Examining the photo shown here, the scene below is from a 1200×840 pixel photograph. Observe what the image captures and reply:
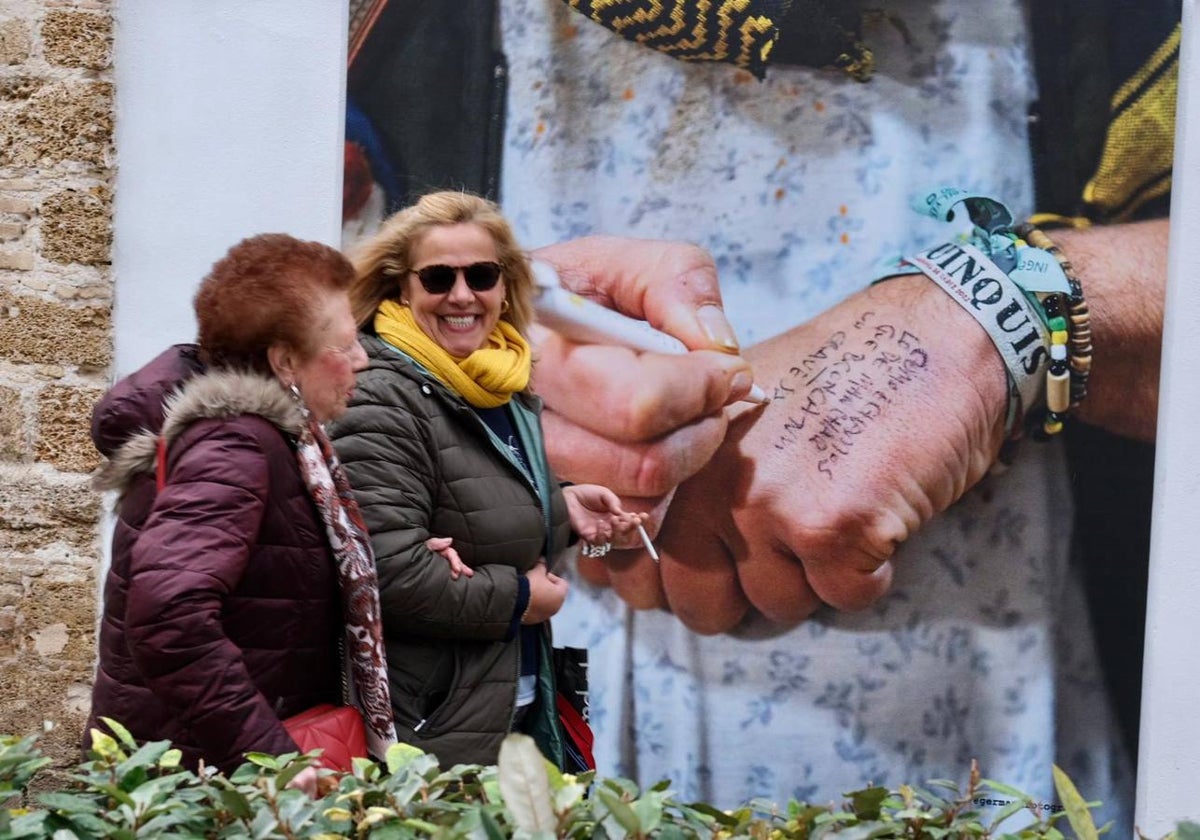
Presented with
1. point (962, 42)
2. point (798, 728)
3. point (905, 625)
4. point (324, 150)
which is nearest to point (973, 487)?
point (905, 625)

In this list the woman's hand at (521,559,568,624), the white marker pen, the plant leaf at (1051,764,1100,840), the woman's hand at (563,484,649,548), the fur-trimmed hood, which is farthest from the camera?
→ the white marker pen

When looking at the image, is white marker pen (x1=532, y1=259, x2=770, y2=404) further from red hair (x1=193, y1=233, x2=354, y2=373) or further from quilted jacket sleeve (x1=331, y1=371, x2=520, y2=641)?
red hair (x1=193, y1=233, x2=354, y2=373)

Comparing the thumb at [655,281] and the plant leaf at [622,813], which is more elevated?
the thumb at [655,281]

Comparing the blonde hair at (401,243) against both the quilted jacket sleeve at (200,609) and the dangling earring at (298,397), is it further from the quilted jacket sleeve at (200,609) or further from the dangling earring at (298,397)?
the quilted jacket sleeve at (200,609)

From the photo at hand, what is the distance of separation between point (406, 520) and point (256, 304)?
0.51m

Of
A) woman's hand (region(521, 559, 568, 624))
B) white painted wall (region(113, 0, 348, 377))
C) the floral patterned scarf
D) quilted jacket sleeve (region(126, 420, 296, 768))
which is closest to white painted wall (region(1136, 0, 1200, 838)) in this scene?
woman's hand (region(521, 559, 568, 624))

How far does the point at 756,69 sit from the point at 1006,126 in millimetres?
748

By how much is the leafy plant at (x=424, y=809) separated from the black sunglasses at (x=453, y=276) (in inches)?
50.8

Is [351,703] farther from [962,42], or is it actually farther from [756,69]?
[962,42]

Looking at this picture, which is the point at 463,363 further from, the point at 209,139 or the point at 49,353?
the point at 49,353

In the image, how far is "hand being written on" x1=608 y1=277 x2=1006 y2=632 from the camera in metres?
4.36

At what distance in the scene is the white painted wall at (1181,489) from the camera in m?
4.23

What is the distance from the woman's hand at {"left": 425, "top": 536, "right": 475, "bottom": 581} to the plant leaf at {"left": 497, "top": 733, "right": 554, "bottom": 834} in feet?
4.08

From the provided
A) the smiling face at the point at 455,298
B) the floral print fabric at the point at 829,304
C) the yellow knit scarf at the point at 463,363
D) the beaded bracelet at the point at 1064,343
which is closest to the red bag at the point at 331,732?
the yellow knit scarf at the point at 463,363
